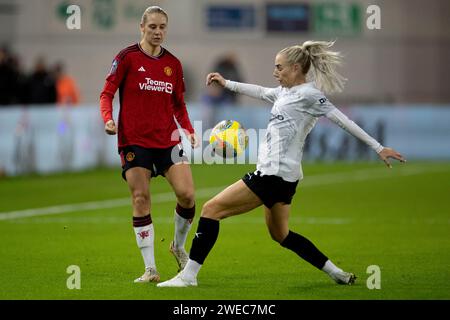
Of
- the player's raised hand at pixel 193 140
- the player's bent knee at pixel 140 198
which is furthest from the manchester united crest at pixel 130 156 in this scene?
the player's raised hand at pixel 193 140

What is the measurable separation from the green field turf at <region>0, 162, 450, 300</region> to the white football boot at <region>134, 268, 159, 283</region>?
0.18 meters

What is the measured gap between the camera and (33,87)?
26.4 m

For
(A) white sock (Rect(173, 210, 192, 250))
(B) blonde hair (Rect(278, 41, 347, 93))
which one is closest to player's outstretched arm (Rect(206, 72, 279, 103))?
(B) blonde hair (Rect(278, 41, 347, 93))

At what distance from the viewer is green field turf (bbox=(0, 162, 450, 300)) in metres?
9.95

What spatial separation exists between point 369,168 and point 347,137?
74.9 inches

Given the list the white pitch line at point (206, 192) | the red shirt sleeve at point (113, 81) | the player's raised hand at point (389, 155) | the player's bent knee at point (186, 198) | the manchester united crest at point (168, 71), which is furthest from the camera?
the white pitch line at point (206, 192)

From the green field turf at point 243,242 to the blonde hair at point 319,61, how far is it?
180 cm

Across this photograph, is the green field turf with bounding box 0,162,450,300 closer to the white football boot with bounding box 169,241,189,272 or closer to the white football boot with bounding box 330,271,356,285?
the white football boot with bounding box 330,271,356,285

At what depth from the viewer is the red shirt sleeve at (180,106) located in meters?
10.7

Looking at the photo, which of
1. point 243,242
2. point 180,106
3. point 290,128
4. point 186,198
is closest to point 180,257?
point 186,198

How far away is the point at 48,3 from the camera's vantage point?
33.7 m

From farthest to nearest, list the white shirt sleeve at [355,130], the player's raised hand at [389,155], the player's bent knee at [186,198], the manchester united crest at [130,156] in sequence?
the player's bent knee at [186,198]
the manchester united crest at [130,156]
the white shirt sleeve at [355,130]
the player's raised hand at [389,155]

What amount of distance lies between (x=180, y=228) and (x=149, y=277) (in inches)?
33.4

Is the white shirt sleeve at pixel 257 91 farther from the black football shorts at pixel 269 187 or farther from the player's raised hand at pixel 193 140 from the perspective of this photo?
the black football shorts at pixel 269 187
